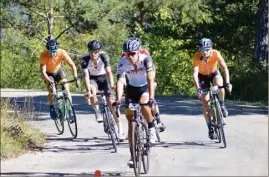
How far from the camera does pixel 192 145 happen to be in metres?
11.3

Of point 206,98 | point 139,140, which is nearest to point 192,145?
point 206,98

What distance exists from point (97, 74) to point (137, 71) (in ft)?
8.48

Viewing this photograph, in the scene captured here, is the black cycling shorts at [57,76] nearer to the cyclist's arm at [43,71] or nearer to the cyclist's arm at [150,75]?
the cyclist's arm at [43,71]

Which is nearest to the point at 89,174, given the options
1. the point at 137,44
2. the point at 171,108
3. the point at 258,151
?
the point at 137,44

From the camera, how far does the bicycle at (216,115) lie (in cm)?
1091

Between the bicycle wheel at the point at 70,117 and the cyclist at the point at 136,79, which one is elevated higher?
the cyclist at the point at 136,79

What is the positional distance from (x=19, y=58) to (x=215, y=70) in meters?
39.2

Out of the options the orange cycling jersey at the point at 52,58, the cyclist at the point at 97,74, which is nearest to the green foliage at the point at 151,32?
the orange cycling jersey at the point at 52,58

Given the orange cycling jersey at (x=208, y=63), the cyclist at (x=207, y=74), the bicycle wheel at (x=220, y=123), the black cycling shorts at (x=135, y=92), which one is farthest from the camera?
the orange cycling jersey at (x=208, y=63)

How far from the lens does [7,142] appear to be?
1006cm

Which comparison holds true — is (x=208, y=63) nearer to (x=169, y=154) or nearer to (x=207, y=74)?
(x=207, y=74)

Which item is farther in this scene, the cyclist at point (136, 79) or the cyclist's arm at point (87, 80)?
the cyclist's arm at point (87, 80)

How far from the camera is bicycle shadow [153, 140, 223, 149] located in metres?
11.1

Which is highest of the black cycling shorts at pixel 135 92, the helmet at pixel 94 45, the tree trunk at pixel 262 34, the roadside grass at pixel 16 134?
the tree trunk at pixel 262 34
